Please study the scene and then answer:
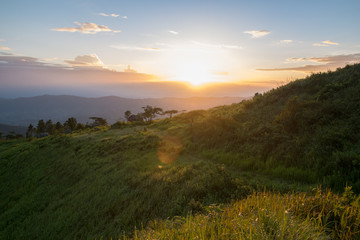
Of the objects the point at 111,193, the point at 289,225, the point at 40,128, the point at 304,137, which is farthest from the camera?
the point at 40,128

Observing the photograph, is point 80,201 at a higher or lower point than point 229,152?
lower

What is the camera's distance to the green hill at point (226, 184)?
3.24 metres

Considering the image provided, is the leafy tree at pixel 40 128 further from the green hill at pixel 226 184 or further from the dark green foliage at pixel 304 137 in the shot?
the dark green foliage at pixel 304 137

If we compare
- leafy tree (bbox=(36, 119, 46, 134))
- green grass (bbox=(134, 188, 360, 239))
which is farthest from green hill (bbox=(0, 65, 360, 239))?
leafy tree (bbox=(36, 119, 46, 134))

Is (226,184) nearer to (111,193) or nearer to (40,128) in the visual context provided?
(111,193)

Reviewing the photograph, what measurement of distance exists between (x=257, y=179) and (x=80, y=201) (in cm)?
876

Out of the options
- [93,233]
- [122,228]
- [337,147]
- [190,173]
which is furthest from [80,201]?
[337,147]

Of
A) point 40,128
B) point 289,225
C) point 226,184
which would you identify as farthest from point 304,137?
point 40,128

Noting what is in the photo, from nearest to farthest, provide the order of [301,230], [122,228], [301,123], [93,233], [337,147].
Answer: [301,230] < [122,228] < [93,233] < [337,147] < [301,123]

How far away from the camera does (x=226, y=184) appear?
7148 mm

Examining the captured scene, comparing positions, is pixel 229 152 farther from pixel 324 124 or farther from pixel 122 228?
pixel 122 228

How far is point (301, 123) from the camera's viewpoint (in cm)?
1090

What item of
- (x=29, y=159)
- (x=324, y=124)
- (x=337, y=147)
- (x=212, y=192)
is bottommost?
(x=29, y=159)

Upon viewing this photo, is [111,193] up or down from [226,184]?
down
